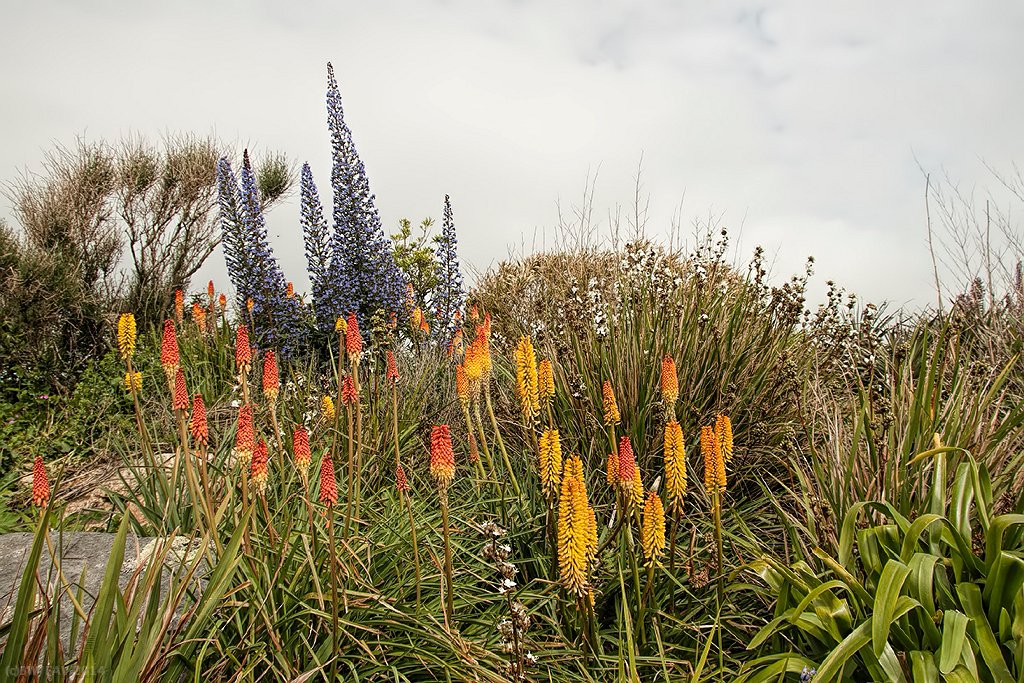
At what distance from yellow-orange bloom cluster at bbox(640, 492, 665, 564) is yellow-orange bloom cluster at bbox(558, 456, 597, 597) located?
27 centimetres

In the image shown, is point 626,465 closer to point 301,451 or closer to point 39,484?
point 301,451

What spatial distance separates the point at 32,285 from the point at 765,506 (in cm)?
846

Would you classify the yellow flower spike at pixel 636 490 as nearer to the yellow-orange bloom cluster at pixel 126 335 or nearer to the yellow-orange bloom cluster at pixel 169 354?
the yellow-orange bloom cluster at pixel 169 354

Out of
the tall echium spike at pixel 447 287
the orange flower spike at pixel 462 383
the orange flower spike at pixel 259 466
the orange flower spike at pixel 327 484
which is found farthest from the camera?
the tall echium spike at pixel 447 287

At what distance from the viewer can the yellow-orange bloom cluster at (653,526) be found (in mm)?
2420

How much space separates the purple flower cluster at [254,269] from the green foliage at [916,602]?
5633 mm

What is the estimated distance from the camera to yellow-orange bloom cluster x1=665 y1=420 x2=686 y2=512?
8.32 ft

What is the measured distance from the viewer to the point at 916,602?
7.19ft

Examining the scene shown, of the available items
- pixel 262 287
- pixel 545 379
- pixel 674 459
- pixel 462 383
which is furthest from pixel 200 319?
pixel 674 459

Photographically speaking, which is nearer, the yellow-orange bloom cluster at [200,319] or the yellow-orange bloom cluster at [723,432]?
the yellow-orange bloom cluster at [723,432]

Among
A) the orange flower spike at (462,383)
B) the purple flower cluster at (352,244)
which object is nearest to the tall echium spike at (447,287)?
the purple flower cluster at (352,244)

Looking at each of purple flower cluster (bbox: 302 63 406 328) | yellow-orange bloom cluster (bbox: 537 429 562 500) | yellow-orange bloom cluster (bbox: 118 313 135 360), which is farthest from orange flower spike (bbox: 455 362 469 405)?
purple flower cluster (bbox: 302 63 406 328)

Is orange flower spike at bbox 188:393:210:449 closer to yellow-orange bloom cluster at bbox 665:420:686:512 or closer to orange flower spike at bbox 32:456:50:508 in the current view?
orange flower spike at bbox 32:456:50:508

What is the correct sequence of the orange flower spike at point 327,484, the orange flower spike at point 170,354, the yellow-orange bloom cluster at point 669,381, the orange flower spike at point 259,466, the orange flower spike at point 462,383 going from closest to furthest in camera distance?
1. the orange flower spike at point 327,484
2. the orange flower spike at point 259,466
3. the orange flower spike at point 170,354
4. the yellow-orange bloom cluster at point 669,381
5. the orange flower spike at point 462,383
